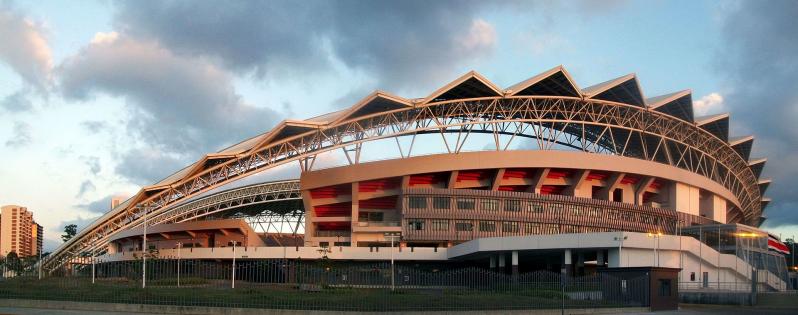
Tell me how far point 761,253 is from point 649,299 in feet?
168

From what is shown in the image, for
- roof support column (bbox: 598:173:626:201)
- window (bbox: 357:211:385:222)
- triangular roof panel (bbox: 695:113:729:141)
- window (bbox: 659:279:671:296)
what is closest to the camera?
window (bbox: 659:279:671:296)

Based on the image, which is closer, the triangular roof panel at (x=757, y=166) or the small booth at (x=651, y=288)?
the small booth at (x=651, y=288)

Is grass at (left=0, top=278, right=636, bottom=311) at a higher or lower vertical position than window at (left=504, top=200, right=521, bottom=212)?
lower

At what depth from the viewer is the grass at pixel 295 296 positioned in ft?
114

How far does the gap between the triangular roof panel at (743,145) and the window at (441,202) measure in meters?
61.6

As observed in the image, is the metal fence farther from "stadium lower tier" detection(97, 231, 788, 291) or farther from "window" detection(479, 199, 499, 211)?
"window" detection(479, 199, 499, 211)

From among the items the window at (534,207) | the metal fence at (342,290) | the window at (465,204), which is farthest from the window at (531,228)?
the metal fence at (342,290)

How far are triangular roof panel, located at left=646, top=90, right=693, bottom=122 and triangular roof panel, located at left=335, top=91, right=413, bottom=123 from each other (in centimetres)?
3670

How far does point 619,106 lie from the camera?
105m

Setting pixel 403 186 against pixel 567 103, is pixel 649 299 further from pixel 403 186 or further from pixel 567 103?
pixel 567 103

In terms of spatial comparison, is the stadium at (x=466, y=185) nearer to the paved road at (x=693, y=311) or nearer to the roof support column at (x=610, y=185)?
the roof support column at (x=610, y=185)

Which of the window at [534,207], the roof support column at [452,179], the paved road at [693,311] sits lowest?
the paved road at [693,311]

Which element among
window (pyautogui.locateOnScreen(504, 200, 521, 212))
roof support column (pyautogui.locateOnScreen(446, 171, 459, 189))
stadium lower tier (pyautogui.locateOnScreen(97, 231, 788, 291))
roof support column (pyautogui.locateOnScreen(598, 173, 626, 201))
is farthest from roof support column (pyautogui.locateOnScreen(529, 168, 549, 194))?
roof support column (pyautogui.locateOnScreen(446, 171, 459, 189))

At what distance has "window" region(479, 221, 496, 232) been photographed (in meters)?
96.4
